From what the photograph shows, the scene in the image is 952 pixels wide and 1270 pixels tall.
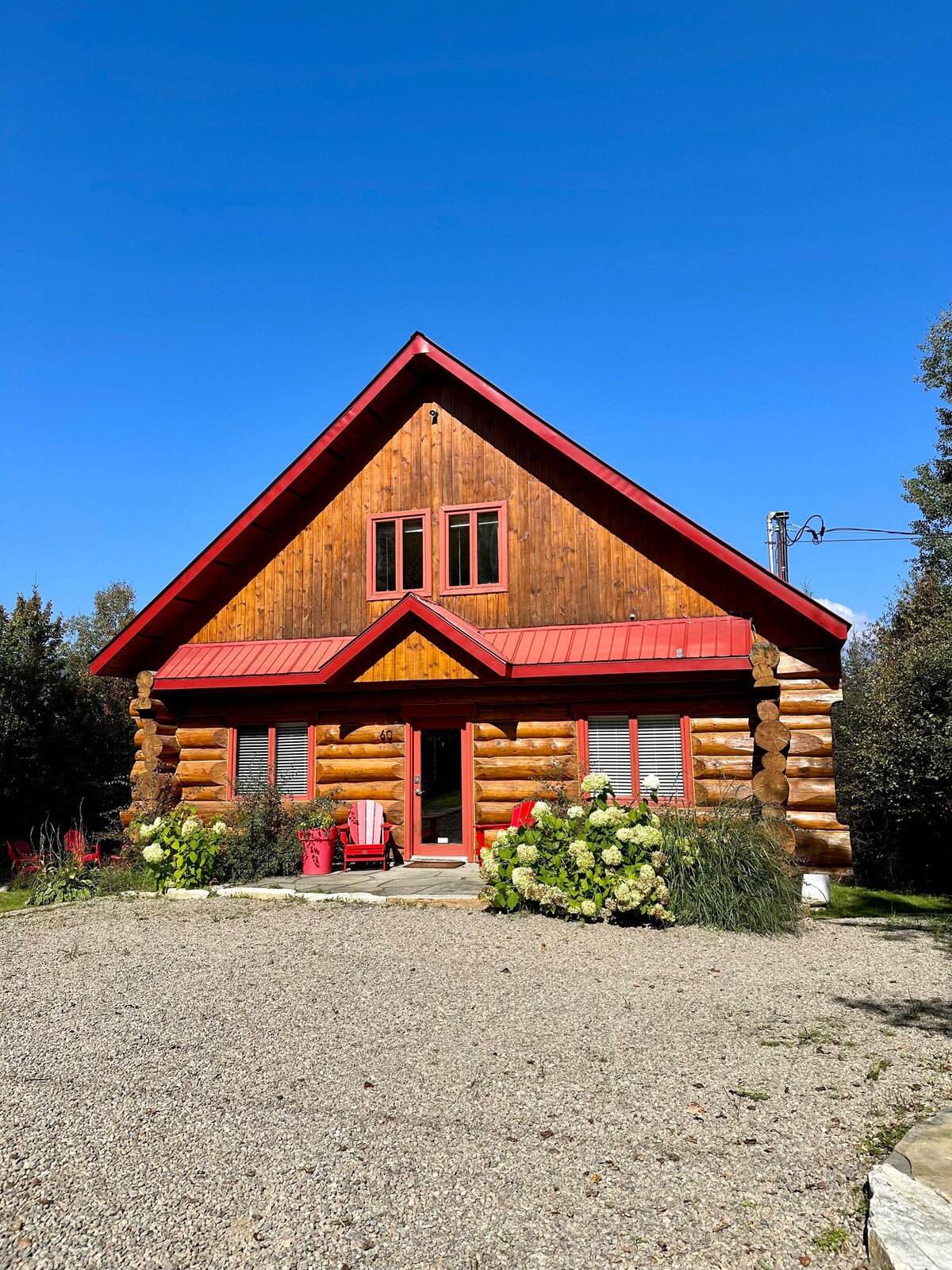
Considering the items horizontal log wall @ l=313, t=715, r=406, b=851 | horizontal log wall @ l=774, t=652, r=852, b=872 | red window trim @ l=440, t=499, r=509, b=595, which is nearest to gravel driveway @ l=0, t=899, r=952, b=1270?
horizontal log wall @ l=774, t=652, r=852, b=872

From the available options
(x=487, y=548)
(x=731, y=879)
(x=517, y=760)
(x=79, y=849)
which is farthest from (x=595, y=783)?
(x=79, y=849)

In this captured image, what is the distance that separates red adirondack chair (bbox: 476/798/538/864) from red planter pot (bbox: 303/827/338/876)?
242 centimetres

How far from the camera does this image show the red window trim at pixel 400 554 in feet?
48.5

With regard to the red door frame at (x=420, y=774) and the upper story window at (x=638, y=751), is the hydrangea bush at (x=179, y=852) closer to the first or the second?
the red door frame at (x=420, y=774)

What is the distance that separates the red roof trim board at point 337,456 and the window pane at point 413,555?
6.53 feet

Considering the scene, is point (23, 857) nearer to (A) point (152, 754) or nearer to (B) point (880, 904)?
(A) point (152, 754)

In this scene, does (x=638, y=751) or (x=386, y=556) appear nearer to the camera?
(x=638, y=751)

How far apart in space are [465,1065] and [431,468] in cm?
1114

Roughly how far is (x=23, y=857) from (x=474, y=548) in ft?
33.2

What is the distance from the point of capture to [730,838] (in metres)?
9.92

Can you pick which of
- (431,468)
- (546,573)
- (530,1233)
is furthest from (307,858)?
(530,1233)

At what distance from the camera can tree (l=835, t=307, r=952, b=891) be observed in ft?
44.6

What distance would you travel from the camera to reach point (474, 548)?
14672 mm

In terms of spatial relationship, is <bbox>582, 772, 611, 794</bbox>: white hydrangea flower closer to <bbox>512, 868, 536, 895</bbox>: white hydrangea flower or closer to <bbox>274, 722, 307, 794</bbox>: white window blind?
<bbox>512, 868, 536, 895</bbox>: white hydrangea flower
